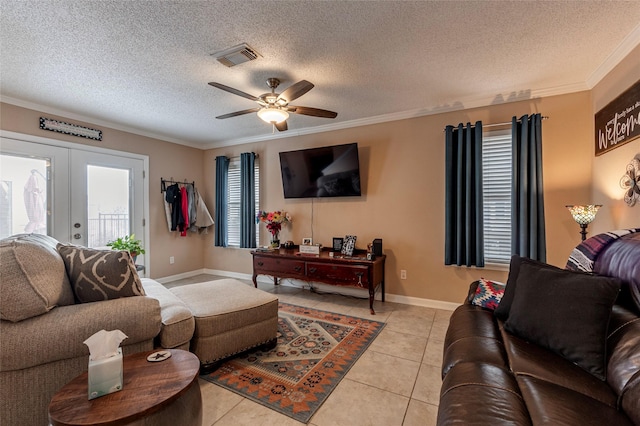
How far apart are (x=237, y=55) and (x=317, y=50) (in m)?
0.66

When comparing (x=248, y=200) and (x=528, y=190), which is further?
(x=248, y=200)

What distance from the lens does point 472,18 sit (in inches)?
75.0

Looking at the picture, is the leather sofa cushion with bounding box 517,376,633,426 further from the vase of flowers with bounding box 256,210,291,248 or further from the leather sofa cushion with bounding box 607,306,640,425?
the vase of flowers with bounding box 256,210,291,248

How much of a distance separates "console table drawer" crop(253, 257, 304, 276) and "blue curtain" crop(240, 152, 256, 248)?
2.47 feet

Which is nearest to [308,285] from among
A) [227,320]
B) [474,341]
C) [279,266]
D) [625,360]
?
[279,266]

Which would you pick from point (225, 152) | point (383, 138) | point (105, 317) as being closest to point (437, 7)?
point (383, 138)

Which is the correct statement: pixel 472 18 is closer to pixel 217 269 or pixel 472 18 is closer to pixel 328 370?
pixel 328 370

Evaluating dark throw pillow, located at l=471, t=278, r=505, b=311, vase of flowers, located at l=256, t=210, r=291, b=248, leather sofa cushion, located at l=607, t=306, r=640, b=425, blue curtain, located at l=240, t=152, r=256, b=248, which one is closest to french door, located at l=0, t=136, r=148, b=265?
blue curtain, located at l=240, t=152, r=256, b=248

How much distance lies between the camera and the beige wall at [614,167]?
6.95ft

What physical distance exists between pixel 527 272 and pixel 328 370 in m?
1.51

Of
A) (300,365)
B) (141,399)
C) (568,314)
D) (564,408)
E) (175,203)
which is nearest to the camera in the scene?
(564,408)

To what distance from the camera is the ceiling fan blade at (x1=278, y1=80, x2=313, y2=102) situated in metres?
2.29

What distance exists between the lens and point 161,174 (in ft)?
15.5

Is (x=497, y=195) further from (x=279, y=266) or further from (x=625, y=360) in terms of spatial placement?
(x=279, y=266)
